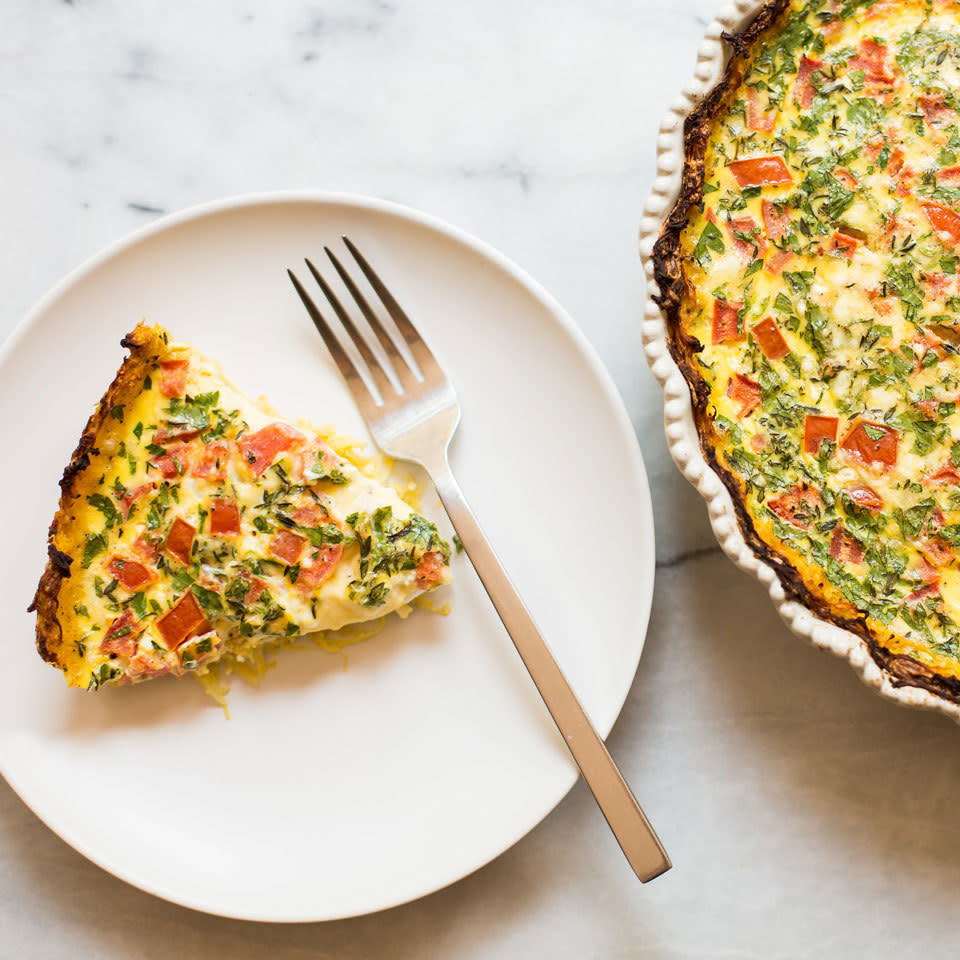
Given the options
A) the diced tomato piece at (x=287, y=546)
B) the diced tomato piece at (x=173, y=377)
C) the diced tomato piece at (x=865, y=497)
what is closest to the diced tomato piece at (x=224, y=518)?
the diced tomato piece at (x=287, y=546)

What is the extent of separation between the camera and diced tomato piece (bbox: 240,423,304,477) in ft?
8.00

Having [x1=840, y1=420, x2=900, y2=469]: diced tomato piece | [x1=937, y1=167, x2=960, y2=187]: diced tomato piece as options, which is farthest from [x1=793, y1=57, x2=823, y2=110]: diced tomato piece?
[x1=840, y1=420, x2=900, y2=469]: diced tomato piece

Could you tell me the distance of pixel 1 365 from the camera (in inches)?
99.9

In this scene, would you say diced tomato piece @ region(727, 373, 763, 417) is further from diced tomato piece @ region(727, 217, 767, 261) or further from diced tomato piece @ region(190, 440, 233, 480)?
diced tomato piece @ region(190, 440, 233, 480)

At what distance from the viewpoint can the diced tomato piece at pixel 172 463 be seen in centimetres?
244

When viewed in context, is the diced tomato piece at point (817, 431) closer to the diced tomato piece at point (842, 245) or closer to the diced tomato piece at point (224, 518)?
the diced tomato piece at point (842, 245)

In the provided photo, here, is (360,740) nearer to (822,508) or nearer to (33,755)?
(33,755)

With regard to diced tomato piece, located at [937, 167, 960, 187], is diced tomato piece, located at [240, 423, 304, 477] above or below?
below

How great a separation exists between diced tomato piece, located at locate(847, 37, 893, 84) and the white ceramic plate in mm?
953

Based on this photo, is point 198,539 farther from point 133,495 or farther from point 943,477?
point 943,477

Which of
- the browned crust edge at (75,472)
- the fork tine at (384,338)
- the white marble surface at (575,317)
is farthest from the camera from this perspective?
the white marble surface at (575,317)

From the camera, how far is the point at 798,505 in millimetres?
2137

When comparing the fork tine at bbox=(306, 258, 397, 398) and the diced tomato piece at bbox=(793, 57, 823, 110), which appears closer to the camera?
the diced tomato piece at bbox=(793, 57, 823, 110)

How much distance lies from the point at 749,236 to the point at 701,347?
0.32 metres
